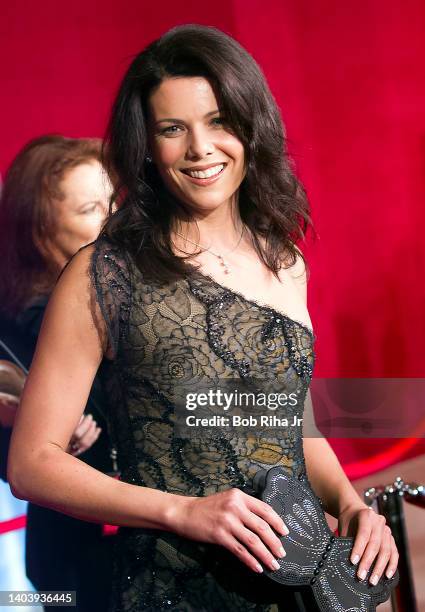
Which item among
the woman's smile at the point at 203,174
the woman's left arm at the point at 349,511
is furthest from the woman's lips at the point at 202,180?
the woman's left arm at the point at 349,511

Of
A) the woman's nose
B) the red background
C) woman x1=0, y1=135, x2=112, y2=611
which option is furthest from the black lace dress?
the red background

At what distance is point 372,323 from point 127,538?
191 cm

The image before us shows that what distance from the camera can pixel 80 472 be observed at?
146 centimetres

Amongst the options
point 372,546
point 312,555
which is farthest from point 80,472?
point 372,546

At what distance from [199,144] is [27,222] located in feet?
3.05

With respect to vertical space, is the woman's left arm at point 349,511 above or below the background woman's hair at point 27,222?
below

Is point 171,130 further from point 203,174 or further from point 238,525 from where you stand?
point 238,525

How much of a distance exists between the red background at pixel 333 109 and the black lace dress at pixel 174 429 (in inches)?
40.8

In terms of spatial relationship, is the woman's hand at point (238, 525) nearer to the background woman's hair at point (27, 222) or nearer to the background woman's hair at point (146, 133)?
the background woman's hair at point (146, 133)

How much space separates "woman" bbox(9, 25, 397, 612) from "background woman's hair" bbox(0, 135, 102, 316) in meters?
0.74

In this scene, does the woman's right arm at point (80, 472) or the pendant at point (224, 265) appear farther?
the pendant at point (224, 265)

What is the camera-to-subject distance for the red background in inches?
97.2

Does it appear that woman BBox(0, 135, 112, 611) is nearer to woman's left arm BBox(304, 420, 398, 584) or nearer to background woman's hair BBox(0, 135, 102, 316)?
background woman's hair BBox(0, 135, 102, 316)

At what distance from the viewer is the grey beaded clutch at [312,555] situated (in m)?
1.42
